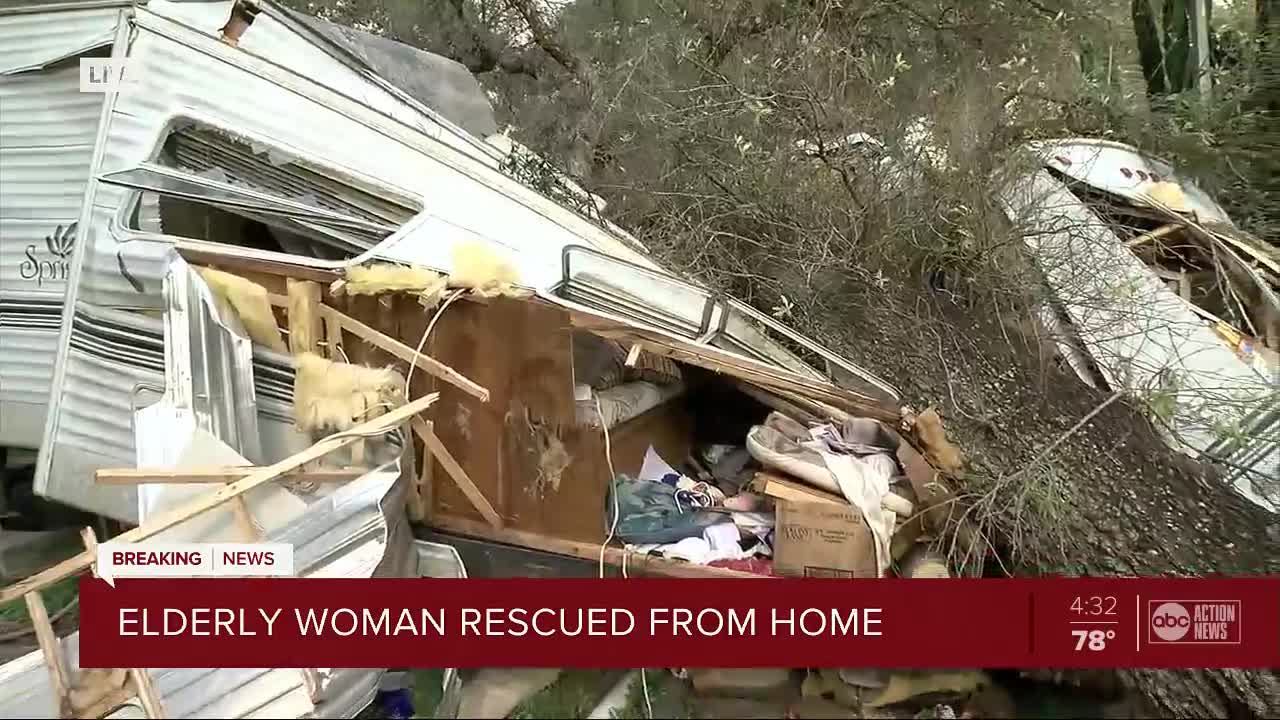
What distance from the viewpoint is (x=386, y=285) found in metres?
3.03

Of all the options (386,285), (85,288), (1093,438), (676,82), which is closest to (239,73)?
(85,288)

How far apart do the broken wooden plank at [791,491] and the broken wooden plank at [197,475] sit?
148 centimetres

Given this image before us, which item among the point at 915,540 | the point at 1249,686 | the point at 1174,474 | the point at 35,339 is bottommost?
the point at 1249,686

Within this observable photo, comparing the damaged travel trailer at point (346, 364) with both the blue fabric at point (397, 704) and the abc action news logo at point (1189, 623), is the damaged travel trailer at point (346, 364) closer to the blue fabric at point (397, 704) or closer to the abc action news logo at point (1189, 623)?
the blue fabric at point (397, 704)

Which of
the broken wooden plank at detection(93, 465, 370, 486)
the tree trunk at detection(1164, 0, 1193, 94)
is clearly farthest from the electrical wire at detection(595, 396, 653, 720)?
the tree trunk at detection(1164, 0, 1193, 94)

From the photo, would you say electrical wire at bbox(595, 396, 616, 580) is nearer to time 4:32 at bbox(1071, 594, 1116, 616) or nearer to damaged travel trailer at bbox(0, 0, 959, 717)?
damaged travel trailer at bbox(0, 0, 959, 717)

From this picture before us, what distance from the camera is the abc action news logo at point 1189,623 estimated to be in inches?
94.8

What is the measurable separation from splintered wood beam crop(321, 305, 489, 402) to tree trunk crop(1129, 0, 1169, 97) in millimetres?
6097

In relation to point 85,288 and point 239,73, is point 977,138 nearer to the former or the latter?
point 239,73

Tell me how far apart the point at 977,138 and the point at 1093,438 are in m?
2.08

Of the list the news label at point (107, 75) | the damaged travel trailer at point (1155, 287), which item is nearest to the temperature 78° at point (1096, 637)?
the damaged travel trailer at point (1155, 287)

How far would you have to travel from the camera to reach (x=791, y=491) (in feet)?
9.65

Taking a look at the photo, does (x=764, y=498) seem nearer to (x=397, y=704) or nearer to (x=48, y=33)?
(x=397, y=704)

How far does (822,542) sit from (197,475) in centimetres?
213
